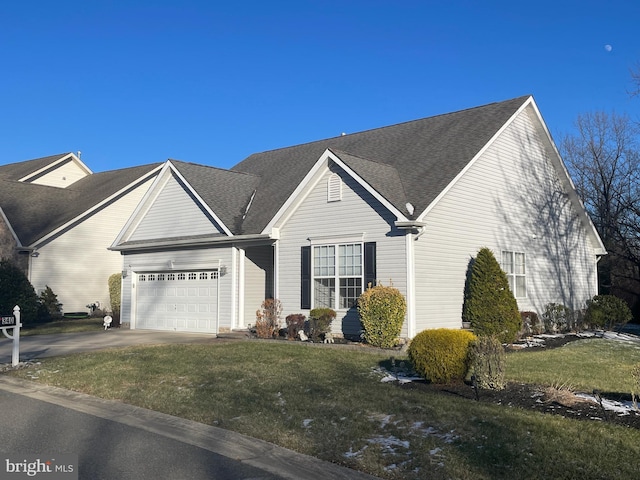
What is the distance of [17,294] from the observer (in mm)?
23766

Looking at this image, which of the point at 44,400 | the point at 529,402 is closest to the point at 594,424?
the point at 529,402

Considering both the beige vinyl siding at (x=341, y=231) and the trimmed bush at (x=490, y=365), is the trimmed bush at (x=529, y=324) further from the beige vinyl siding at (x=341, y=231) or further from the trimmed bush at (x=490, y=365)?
the trimmed bush at (x=490, y=365)

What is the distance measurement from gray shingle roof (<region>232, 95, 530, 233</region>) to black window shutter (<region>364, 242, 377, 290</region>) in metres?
1.44

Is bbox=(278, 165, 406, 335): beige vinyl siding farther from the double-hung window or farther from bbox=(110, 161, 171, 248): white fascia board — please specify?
bbox=(110, 161, 171, 248): white fascia board

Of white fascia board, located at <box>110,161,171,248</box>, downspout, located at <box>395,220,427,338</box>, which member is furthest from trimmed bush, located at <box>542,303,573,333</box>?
white fascia board, located at <box>110,161,171,248</box>

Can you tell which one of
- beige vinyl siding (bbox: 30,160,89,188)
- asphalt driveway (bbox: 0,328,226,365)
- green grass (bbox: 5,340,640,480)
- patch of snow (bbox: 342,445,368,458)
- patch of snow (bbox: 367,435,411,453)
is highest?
beige vinyl siding (bbox: 30,160,89,188)

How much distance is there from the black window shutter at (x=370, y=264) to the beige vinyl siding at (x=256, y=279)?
4.86 m

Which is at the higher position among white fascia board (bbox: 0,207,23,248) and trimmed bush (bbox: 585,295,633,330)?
white fascia board (bbox: 0,207,23,248)

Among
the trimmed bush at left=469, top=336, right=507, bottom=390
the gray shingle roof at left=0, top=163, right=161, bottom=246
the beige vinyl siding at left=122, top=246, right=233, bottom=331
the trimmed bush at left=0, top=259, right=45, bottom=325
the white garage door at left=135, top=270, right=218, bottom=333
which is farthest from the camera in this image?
the gray shingle roof at left=0, top=163, right=161, bottom=246

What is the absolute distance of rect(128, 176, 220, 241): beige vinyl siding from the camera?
19.9 m

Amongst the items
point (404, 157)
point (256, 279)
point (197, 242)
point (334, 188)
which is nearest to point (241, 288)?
point (256, 279)

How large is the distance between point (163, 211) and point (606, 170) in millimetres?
25519

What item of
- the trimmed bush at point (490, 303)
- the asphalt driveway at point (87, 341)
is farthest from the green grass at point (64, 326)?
the trimmed bush at point (490, 303)

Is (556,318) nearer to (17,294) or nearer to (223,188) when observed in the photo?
(223,188)
